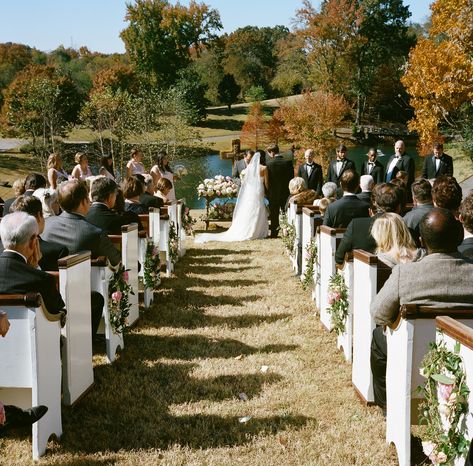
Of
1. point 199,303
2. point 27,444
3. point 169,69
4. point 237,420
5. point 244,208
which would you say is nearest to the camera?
point 27,444

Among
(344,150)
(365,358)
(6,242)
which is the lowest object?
(365,358)

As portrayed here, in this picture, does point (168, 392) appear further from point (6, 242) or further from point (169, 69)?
point (169, 69)

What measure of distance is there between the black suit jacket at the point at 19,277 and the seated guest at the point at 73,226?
1526 millimetres

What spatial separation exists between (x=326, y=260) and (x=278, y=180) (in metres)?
7.61

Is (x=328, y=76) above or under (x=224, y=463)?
above

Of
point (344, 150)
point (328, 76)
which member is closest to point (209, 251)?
point (344, 150)

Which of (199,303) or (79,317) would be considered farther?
(199,303)

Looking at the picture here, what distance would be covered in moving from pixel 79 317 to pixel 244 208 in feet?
31.6

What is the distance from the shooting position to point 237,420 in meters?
4.54

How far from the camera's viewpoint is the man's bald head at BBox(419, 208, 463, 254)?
3588 millimetres

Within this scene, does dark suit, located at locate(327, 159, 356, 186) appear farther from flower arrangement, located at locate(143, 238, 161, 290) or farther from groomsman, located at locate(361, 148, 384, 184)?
flower arrangement, located at locate(143, 238, 161, 290)

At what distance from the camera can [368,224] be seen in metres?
5.59

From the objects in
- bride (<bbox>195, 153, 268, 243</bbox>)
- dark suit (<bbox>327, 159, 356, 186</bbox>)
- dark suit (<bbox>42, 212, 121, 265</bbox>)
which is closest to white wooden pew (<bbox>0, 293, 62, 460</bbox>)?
dark suit (<bbox>42, 212, 121, 265</bbox>)

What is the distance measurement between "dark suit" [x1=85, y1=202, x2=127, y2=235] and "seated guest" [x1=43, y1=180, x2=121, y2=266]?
3.62 ft
